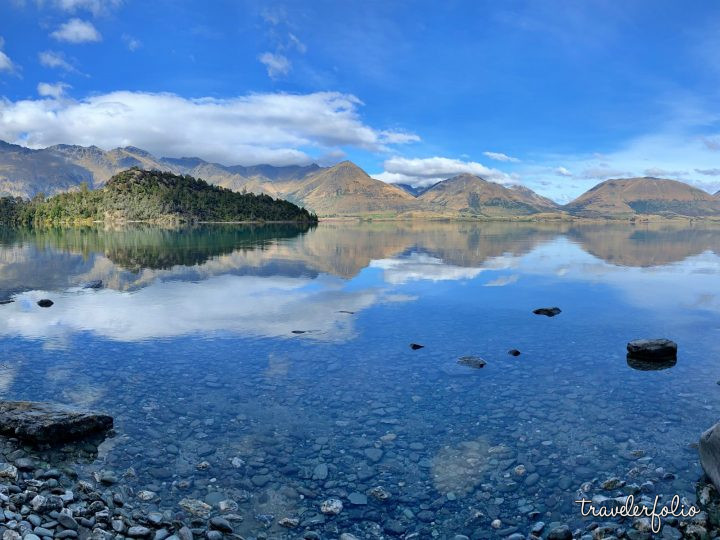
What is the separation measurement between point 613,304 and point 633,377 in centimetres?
2359

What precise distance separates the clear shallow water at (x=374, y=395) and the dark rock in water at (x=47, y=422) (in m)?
1.19

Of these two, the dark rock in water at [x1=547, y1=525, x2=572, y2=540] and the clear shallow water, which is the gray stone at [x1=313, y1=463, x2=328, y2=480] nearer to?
the clear shallow water

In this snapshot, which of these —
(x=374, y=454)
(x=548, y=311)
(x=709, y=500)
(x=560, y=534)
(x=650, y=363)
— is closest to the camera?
(x=560, y=534)

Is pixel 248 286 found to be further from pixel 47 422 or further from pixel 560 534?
pixel 560 534

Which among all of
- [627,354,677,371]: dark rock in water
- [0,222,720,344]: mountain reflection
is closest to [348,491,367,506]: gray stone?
[0,222,720,344]: mountain reflection

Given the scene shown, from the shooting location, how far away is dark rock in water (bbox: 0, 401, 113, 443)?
1789cm

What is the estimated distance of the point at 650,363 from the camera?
28.6 m

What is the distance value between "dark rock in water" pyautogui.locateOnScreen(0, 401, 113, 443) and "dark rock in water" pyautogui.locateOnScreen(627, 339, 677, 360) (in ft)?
91.2

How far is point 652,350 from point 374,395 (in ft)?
56.3

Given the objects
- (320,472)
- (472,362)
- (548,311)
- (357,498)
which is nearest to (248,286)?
(548,311)

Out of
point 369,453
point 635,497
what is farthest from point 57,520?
point 635,497

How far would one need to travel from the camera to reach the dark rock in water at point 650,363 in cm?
2773

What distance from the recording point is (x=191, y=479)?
15.9 m

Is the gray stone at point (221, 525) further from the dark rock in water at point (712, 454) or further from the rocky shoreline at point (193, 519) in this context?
the dark rock in water at point (712, 454)
